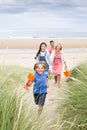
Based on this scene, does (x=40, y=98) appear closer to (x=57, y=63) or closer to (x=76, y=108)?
(x=76, y=108)

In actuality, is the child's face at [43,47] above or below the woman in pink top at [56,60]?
above

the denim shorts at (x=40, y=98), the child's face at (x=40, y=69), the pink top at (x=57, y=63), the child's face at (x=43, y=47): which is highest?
the child's face at (x=43, y=47)

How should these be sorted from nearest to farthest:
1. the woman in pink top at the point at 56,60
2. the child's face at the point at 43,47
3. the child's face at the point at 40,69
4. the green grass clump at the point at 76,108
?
the green grass clump at the point at 76,108 < the child's face at the point at 40,69 < the child's face at the point at 43,47 < the woman in pink top at the point at 56,60

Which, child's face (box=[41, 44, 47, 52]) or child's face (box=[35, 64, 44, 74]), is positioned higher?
child's face (box=[41, 44, 47, 52])

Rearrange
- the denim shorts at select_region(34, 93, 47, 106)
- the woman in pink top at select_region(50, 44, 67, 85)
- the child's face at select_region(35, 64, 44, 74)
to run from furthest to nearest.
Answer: the woman in pink top at select_region(50, 44, 67, 85), the child's face at select_region(35, 64, 44, 74), the denim shorts at select_region(34, 93, 47, 106)

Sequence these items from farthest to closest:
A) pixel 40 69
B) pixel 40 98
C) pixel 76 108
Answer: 1. pixel 40 69
2. pixel 40 98
3. pixel 76 108

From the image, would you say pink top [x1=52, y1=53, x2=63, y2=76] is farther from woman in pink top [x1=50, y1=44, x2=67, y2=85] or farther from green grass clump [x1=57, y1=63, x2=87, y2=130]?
green grass clump [x1=57, y1=63, x2=87, y2=130]

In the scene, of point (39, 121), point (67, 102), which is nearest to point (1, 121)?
point (39, 121)

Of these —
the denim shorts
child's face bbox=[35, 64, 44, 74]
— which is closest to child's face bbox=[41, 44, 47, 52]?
child's face bbox=[35, 64, 44, 74]

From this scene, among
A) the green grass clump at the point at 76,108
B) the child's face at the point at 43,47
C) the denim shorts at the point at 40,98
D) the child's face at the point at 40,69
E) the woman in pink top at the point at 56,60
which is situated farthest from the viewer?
the woman in pink top at the point at 56,60

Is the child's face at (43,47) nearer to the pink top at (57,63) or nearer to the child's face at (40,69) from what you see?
the pink top at (57,63)

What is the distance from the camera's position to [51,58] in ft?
37.0

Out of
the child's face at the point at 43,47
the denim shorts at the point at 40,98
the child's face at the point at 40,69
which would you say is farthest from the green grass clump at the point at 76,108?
the child's face at the point at 43,47

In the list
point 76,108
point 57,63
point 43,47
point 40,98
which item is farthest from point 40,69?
point 57,63
